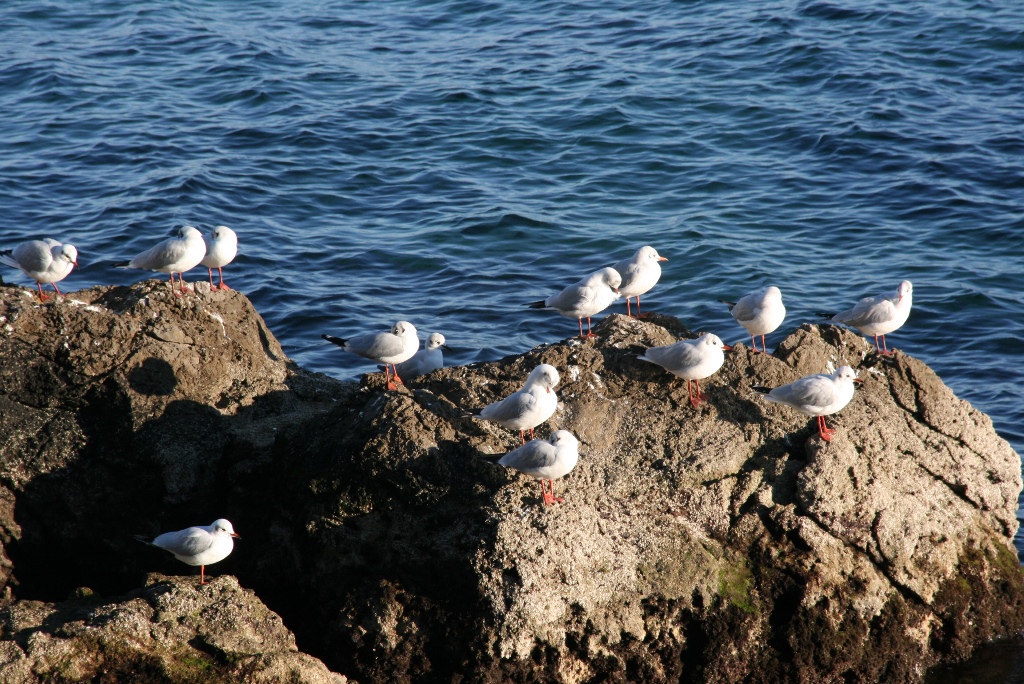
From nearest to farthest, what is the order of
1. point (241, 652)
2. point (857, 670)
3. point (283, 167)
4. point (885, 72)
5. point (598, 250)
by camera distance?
point (241, 652)
point (857, 670)
point (598, 250)
point (283, 167)
point (885, 72)

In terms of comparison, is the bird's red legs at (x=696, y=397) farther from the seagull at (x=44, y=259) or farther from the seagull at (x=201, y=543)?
the seagull at (x=44, y=259)

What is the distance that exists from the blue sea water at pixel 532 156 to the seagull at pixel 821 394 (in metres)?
4.32

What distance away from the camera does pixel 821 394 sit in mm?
7105

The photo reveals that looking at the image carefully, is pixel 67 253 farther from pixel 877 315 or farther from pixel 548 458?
pixel 877 315

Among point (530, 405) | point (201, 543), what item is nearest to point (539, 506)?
point (530, 405)

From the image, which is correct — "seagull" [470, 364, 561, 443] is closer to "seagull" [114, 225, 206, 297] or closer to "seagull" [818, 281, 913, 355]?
"seagull" [818, 281, 913, 355]

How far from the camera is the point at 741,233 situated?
15.9m

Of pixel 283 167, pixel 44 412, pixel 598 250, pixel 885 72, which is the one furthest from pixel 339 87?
pixel 44 412

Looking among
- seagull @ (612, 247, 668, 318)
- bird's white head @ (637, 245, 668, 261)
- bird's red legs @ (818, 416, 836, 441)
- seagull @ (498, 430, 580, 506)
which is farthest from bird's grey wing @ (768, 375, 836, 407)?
bird's white head @ (637, 245, 668, 261)

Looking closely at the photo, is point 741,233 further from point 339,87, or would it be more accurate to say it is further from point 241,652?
point 241,652

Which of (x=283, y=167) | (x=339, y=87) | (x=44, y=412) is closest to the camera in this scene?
(x=44, y=412)

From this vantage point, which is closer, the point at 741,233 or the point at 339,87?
the point at 741,233

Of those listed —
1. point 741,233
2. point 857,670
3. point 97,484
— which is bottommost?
point 741,233

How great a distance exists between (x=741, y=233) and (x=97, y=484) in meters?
10.6
